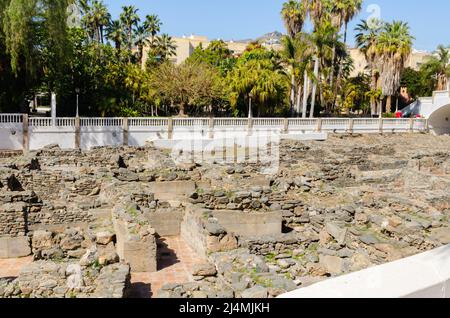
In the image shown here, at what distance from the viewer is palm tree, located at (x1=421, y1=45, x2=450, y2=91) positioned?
5644 cm

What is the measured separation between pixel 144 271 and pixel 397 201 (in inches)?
310

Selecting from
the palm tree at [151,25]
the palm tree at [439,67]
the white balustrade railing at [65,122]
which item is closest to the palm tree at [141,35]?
the palm tree at [151,25]

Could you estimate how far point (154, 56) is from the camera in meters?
49.3

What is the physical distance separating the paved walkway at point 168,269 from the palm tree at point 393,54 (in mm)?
39080

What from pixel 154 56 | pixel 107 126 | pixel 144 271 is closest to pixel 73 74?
pixel 107 126

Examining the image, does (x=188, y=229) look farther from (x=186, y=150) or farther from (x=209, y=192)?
(x=186, y=150)

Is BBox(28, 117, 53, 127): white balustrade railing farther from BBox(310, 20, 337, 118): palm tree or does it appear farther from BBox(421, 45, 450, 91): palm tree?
BBox(421, 45, 450, 91): palm tree

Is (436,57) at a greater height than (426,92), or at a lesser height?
greater

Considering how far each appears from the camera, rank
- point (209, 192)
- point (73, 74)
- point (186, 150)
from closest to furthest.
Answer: point (209, 192) → point (186, 150) → point (73, 74)

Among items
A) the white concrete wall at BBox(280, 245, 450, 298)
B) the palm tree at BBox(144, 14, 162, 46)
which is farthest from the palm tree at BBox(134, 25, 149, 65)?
the white concrete wall at BBox(280, 245, 450, 298)

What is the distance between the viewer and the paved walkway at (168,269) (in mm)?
8680

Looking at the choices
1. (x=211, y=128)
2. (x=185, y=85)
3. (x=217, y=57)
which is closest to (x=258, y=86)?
(x=185, y=85)

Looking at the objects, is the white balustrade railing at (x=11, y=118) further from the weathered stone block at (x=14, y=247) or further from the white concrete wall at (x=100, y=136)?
the weathered stone block at (x=14, y=247)

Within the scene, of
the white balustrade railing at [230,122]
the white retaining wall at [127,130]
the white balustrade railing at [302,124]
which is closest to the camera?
the white retaining wall at [127,130]
